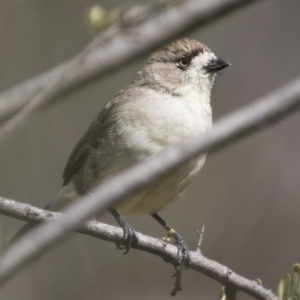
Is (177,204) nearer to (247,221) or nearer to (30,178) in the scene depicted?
(247,221)

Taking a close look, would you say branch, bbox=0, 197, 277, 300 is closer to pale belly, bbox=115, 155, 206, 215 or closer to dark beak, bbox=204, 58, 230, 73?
pale belly, bbox=115, 155, 206, 215

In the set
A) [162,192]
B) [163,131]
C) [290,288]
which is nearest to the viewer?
[290,288]

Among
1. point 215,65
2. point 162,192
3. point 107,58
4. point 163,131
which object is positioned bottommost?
point 107,58

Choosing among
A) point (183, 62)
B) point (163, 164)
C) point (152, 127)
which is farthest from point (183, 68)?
point (163, 164)

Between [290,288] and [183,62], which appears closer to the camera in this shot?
[290,288]

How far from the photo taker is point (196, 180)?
6980 mm

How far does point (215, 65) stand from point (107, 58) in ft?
11.0

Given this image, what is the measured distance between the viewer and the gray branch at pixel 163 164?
126 centimetres

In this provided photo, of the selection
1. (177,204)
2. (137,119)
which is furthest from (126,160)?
(177,204)

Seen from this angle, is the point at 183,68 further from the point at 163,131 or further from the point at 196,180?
the point at 196,180

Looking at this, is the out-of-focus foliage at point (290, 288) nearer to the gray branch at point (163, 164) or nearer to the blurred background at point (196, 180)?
the gray branch at point (163, 164)

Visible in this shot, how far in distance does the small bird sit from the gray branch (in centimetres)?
253

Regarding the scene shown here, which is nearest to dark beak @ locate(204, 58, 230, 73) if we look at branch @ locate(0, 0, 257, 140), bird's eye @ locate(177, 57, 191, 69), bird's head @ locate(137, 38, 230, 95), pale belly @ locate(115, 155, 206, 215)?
bird's head @ locate(137, 38, 230, 95)

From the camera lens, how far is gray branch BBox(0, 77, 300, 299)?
1257 millimetres
